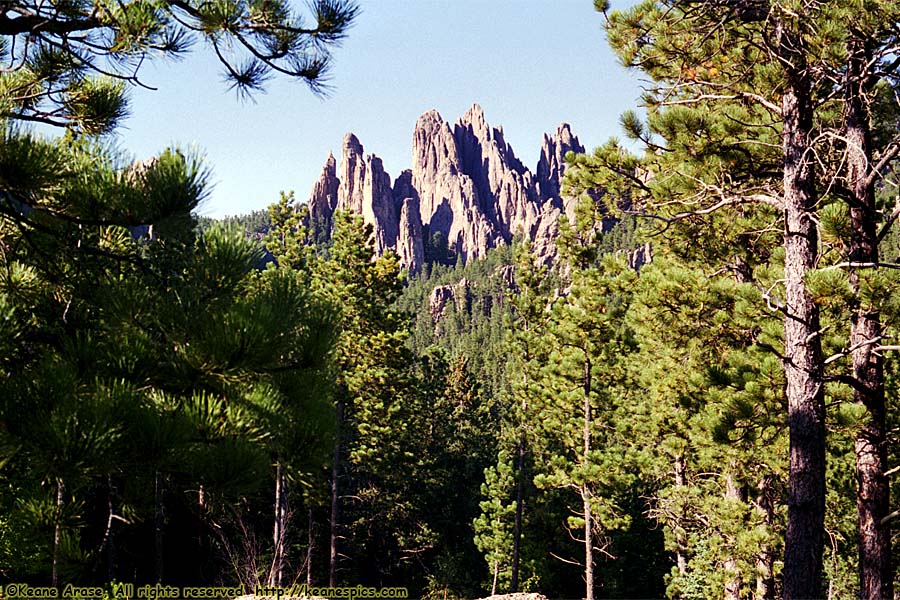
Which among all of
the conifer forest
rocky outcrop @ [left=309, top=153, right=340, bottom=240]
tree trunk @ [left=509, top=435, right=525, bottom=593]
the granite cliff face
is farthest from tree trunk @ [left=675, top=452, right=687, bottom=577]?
rocky outcrop @ [left=309, top=153, right=340, bottom=240]

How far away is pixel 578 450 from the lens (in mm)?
14195

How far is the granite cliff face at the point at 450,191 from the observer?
122 meters

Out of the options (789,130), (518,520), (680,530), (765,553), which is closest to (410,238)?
(518,520)

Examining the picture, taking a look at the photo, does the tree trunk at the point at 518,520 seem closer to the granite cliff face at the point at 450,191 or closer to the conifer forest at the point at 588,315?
the conifer forest at the point at 588,315

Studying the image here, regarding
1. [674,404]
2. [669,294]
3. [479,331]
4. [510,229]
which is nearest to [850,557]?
[674,404]

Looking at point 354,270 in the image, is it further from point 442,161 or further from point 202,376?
point 442,161

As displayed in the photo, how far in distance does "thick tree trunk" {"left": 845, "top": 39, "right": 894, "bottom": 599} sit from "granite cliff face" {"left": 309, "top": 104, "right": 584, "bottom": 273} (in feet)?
376

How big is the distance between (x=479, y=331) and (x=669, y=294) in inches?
2717

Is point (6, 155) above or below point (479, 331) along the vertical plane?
below

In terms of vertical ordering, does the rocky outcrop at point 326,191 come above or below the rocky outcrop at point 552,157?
below

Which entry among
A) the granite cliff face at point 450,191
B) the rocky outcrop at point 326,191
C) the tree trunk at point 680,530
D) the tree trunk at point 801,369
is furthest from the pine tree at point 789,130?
the rocky outcrop at point 326,191

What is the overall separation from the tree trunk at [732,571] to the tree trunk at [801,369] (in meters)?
4.64

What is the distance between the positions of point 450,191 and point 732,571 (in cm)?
12503

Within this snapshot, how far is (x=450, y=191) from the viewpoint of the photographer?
13138 centimetres
